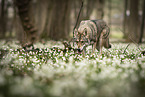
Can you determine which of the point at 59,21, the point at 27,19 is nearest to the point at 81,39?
the point at 27,19

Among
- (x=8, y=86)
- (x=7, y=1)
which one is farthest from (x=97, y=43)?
(x=7, y=1)

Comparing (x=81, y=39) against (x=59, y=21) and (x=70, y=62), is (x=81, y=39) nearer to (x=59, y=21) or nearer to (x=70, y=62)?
(x=70, y=62)

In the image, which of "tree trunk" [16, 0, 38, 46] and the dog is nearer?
the dog

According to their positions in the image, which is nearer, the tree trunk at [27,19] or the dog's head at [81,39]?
the dog's head at [81,39]

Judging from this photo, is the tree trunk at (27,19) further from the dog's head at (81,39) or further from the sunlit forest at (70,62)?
the dog's head at (81,39)

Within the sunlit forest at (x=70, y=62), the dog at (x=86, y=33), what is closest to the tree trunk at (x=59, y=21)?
the sunlit forest at (x=70, y=62)

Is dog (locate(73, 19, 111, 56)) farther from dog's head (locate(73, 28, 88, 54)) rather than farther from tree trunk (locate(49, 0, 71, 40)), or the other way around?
tree trunk (locate(49, 0, 71, 40))

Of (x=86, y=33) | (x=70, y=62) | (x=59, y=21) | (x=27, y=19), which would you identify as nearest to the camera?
(x=70, y=62)

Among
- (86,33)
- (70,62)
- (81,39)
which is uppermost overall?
(86,33)

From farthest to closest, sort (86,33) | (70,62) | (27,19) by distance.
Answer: (27,19) < (86,33) < (70,62)

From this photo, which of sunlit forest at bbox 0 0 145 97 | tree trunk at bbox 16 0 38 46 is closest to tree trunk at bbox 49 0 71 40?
sunlit forest at bbox 0 0 145 97

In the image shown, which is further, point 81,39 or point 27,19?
point 27,19

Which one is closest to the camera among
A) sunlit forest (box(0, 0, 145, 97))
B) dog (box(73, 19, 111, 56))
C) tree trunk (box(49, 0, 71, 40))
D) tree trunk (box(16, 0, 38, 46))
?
sunlit forest (box(0, 0, 145, 97))

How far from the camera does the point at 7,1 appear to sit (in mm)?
28875
